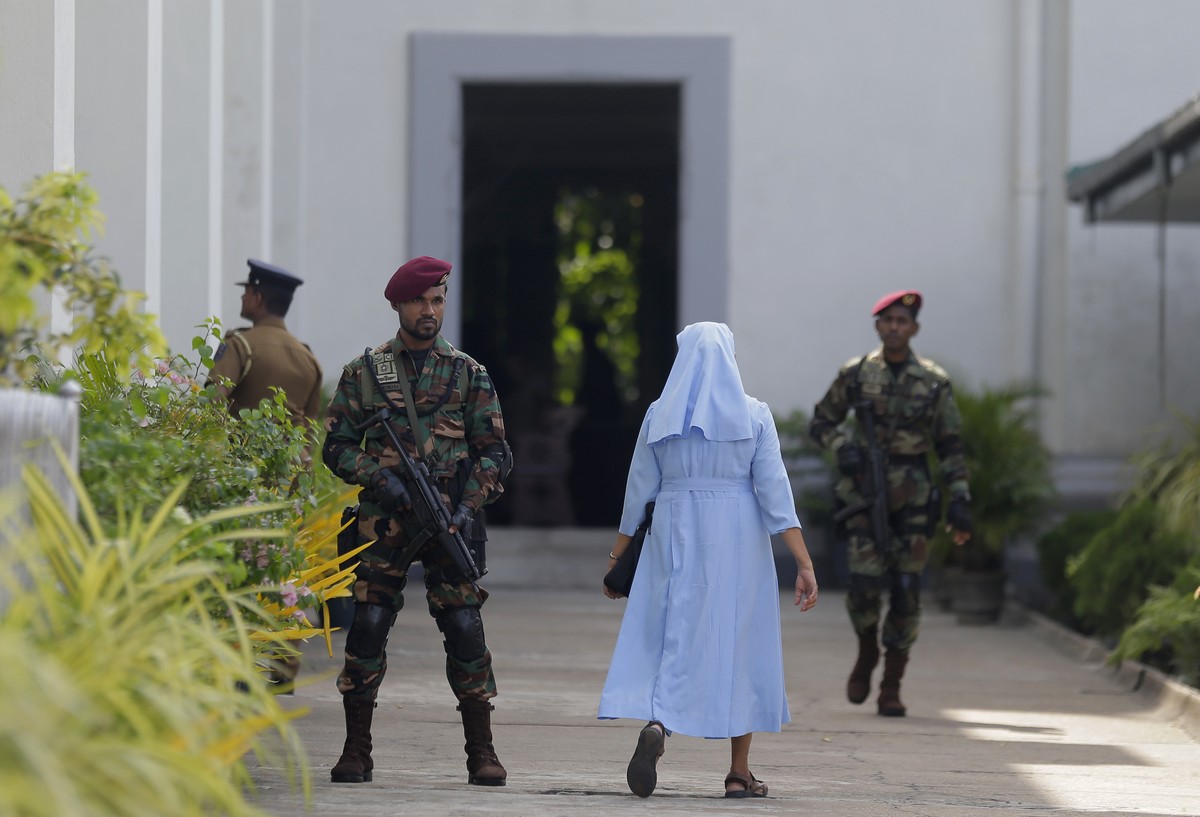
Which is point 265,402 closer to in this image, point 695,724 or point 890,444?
point 695,724

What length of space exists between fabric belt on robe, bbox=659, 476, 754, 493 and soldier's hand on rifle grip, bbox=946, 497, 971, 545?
7.86 ft

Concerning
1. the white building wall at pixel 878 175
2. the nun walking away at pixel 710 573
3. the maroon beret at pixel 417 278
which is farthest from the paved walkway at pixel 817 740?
the white building wall at pixel 878 175

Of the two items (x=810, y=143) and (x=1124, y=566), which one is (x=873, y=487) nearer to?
(x=1124, y=566)

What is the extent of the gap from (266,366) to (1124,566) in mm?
5319

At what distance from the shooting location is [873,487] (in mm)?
8031

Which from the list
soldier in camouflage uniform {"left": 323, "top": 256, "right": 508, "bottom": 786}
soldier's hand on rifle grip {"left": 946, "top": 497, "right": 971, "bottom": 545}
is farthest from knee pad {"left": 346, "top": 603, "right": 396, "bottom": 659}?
soldier's hand on rifle grip {"left": 946, "top": 497, "right": 971, "bottom": 545}

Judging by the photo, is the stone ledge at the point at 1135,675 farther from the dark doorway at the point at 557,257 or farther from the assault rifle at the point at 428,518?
the dark doorway at the point at 557,257

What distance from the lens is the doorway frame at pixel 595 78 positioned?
1320 centimetres

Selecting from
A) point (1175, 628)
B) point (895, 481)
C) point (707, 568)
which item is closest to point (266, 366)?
point (707, 568)

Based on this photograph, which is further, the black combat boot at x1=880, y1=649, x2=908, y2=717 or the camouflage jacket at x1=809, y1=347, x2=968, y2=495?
the camouflage jacket at x1=809, y1=347, x2=968, y2=495

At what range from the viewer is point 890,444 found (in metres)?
8.13

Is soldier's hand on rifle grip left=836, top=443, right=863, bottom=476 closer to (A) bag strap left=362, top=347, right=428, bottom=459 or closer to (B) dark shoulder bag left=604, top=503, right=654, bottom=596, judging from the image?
(B) dark shoulder bag left=604, top=503, right=654, bottom=596

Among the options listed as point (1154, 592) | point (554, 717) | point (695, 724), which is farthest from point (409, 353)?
point (1154, 592)

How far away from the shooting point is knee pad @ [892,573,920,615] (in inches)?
314
